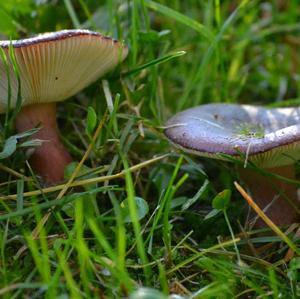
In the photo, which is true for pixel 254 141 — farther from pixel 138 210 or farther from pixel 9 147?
pixel 9 147

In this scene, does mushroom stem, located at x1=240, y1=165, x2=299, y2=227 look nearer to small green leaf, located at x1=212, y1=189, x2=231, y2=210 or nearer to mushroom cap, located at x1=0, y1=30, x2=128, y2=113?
small green leaf, located at x1=212, y1=189, x2=231, y2=210

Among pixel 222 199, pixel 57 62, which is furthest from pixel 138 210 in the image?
pixel 57 62

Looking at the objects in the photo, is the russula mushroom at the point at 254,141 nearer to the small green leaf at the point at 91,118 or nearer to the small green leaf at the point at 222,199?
the small green leaf at the point at 222,199

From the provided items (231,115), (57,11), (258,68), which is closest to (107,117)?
(231,115)

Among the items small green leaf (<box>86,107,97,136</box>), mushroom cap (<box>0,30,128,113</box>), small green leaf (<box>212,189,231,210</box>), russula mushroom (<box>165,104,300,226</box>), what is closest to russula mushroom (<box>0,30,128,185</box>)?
mushroom cap (<box>0,30,128,113</box>)

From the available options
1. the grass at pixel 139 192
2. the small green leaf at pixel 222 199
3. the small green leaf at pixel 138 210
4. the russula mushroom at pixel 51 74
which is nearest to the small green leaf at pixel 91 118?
the grass at pixel 139 192

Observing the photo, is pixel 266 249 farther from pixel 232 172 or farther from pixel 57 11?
pixel 57 11
